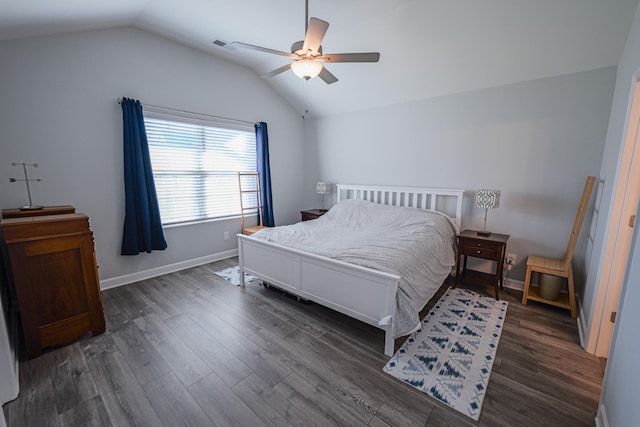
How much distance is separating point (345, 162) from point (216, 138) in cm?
208

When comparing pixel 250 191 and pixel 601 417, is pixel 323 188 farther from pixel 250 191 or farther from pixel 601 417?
pixel 601 417

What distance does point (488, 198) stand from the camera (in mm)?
2893

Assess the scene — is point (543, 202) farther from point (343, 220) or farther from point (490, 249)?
point (343, 220)

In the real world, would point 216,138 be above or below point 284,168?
above

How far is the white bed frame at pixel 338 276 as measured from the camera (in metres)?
1.98

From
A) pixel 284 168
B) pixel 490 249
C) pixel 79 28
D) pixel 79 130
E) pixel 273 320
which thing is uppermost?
pixel 79 28

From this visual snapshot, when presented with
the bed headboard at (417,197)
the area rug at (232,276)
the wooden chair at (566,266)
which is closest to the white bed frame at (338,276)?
→ the bed headboard at (417,197)

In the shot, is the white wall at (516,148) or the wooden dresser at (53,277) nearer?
the wooden dresser at (53,277)

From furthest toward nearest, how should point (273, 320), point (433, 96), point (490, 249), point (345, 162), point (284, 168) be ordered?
point (284, 168)
point (345, 162)
point (433, 96)
point (490, 249)
point (273, 320)

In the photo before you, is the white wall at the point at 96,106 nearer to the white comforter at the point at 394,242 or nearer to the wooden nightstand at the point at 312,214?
the wooden nightstand at the point at 312,214

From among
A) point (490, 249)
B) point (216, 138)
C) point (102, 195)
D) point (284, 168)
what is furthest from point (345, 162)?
point (102, 195)

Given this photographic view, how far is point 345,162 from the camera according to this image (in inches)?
179

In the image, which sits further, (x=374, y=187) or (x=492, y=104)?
(x=374, y=187)

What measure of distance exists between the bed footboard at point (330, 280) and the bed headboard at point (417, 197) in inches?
75.1
